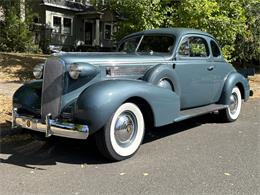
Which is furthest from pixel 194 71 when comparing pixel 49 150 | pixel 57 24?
pixel 57 24

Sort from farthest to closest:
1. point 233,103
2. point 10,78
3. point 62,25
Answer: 1. point 62,25
2. point 10,78
3. point 233,103

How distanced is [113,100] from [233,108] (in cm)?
403

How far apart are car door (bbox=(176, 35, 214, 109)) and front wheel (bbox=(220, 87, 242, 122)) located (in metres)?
0.55

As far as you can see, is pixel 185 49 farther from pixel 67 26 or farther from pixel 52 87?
pixel 67 26

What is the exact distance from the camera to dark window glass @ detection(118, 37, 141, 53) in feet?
26.1

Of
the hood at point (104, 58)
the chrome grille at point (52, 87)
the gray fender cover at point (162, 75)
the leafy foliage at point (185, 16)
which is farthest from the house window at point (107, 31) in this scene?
the chrome grille at point (52, 87)

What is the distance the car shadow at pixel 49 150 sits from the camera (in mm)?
5691

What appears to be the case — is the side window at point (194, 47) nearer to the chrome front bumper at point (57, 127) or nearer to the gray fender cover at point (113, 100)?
the gray fender cover at point (113, 100)

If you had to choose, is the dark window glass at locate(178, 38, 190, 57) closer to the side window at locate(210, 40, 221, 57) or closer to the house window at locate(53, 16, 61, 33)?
the side window at locate(210, 40, 221, 57)

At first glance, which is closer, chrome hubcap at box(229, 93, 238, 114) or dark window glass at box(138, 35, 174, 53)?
dark window glass at box(138, 35, 174, 53)

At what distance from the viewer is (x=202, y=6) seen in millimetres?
12625

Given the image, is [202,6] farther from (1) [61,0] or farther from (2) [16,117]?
(1) [61,0]

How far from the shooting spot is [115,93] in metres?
5.51

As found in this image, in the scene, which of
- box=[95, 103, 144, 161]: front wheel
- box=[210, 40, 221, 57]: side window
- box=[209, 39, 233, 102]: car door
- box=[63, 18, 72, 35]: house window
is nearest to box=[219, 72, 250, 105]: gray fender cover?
box=[209, 39, 233, 102]: car door
